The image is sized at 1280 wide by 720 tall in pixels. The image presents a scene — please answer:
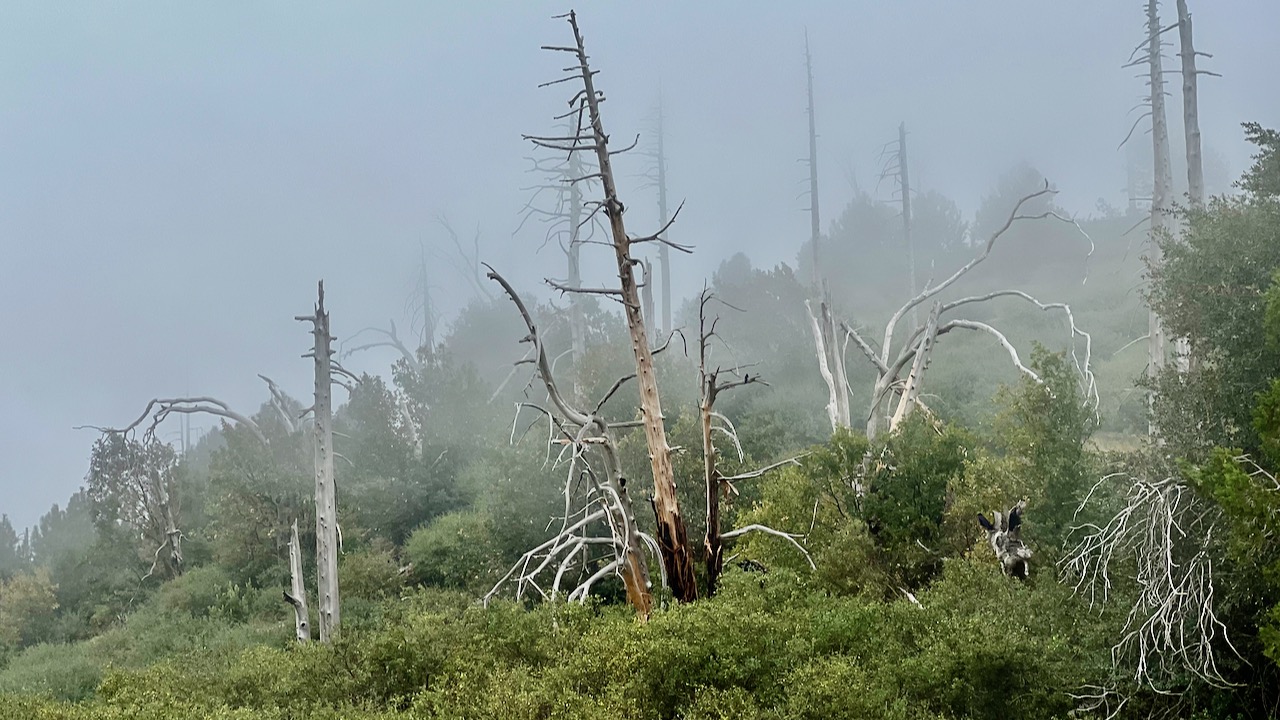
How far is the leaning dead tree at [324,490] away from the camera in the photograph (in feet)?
51.1

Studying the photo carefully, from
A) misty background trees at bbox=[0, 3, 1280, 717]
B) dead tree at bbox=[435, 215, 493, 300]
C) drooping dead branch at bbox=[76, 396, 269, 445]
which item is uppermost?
dead tree at bbox=[435, 215, 493, 300]

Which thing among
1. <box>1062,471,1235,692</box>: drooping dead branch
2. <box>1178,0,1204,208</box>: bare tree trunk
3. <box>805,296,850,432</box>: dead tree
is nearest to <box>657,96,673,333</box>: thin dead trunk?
<box>805,296,850,432</box>: dead tree

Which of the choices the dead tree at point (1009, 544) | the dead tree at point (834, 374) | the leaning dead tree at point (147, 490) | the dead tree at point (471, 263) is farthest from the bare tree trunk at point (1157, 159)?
the dead tree at point (471, 263)

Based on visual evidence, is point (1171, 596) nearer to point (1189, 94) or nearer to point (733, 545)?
point (733, 545)

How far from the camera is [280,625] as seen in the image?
58.6 feet

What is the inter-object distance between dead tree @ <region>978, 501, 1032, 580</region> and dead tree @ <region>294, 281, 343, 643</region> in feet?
34.3

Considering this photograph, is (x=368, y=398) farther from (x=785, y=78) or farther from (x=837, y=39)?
(x=837, y=39)

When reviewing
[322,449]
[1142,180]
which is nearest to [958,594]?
[322,449]

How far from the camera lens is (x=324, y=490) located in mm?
15766

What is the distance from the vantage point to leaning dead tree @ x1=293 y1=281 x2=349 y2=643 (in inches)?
613

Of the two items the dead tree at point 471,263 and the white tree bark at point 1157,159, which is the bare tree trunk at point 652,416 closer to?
the white tree bark at point 1157,159

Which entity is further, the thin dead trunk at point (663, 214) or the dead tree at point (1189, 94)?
the thin dead trunk at point (663, 214)

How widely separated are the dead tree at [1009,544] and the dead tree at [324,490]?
10.4 meters

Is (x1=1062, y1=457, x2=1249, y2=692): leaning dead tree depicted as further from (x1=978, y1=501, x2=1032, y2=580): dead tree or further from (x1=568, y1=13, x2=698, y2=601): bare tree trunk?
(x1=568, y1=13, x2=698, y2=601): bare tree trunk
